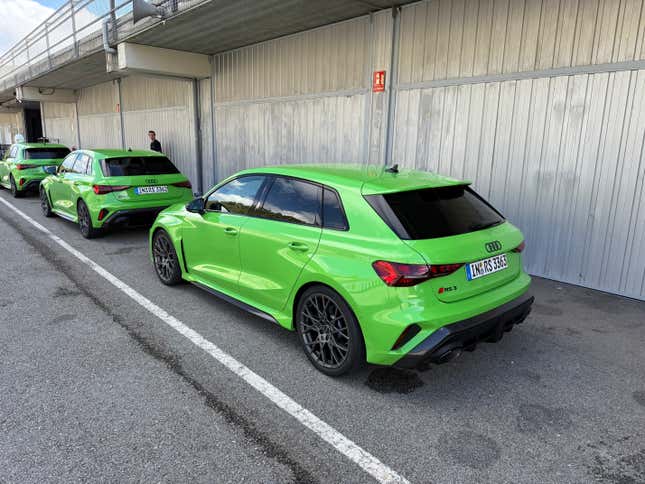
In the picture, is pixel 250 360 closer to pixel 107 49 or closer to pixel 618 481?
pixel 618 481

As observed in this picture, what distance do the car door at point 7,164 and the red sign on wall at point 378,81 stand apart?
37.4 ft

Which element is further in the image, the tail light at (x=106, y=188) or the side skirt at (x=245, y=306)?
the tail light at (x=106, y=188)

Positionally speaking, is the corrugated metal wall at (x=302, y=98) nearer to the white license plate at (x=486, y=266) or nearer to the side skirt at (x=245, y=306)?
the side skirt at (x=245, y=306)

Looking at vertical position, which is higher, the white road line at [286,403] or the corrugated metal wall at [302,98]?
the corrugated metal wall at [302,98]

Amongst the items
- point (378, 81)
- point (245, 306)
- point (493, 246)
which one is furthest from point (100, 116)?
point (493, 246)

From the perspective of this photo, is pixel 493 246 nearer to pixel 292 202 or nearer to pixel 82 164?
pixel 292 202

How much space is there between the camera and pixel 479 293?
3.23 metres

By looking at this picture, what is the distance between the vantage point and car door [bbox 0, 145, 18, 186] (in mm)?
13638

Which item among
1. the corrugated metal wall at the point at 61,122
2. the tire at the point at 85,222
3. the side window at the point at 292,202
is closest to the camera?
the side window at the point at 292,202

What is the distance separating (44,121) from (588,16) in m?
28.6

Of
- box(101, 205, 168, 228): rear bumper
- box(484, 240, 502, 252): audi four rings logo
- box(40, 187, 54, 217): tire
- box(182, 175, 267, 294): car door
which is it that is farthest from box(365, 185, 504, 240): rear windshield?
box(40, 187, 54, 217): tire

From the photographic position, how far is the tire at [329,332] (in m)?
3.21

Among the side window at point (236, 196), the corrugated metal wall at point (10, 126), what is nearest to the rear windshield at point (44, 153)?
the side window at point (236, 196)

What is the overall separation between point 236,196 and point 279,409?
2.19 meters
